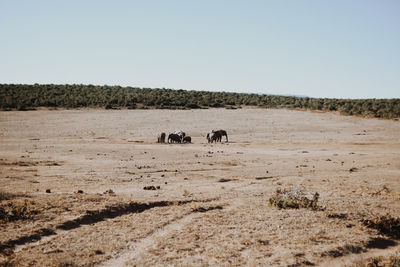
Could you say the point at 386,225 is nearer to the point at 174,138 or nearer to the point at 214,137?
the point at 174,138

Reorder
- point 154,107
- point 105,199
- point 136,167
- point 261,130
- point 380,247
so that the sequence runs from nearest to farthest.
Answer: point 380,247, point 105,199, point 136,167, point 261,130, point 154,107

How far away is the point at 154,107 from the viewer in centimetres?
5575

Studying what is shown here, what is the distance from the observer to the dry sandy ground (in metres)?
8.09

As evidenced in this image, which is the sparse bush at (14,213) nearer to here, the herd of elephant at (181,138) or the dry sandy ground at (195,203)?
the dry sandy ground at (195,203)

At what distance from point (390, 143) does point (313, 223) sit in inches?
958

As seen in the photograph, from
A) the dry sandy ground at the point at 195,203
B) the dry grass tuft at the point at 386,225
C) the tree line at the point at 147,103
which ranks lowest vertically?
the dry sandy ground at the point at 195,203

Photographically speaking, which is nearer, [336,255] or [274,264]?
[274,264]

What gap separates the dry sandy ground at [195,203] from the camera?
319 inches

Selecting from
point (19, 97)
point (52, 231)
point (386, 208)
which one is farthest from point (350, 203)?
point (19, 97)

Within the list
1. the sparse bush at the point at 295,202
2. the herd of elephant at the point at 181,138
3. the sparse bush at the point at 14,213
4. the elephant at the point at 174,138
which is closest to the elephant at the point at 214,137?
the herd of elephant at the point at 181,138

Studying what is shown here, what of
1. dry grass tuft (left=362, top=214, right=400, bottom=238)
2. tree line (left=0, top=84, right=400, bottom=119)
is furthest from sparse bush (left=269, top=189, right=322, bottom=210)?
tree line (left=0, top=84, right=400, bottom=119)

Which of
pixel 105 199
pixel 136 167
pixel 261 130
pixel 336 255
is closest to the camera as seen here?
pixel 336 255

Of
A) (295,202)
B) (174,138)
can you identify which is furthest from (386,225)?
(174,138)

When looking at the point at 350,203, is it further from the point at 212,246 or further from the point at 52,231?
the point at 52,231
